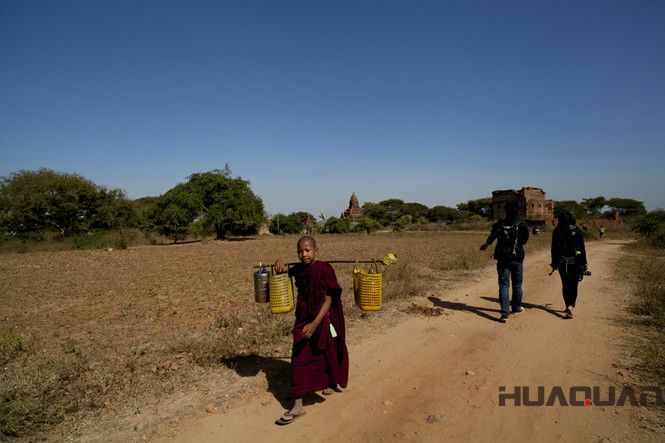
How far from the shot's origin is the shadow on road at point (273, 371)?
13.6ft

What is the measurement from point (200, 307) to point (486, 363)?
612 centimetres

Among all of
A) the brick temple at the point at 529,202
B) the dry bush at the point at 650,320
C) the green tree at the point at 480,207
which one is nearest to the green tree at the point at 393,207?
the green tree at the point at 480,207

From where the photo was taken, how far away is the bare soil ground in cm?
A: 352

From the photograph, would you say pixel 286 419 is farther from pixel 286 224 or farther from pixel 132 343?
pixel 286 224

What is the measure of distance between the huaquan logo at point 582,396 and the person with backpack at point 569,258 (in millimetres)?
3161

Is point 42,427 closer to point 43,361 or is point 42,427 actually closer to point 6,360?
point 43,361

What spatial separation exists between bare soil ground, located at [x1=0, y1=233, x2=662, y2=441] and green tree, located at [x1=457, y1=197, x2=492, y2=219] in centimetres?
8469

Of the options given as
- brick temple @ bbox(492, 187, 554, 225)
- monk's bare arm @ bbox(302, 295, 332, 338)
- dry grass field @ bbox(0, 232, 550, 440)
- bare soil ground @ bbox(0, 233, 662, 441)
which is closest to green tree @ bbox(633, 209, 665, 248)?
dry grass field @ bbox(0, 232, 550, 440)

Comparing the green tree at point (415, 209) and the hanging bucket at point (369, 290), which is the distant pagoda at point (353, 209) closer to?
the green tree at point (415, 209)

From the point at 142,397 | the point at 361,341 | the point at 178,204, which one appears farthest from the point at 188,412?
the point at 178,204

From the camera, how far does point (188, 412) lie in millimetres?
3834

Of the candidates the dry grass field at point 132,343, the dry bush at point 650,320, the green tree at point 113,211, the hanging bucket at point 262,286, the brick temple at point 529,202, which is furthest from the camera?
the brick temple at point 529,202

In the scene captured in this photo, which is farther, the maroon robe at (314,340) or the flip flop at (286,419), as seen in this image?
the maroon robe at (314,340)

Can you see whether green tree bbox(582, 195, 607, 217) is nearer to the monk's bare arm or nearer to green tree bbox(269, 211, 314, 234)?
green tree bbox(269, 211, 314, 234)
